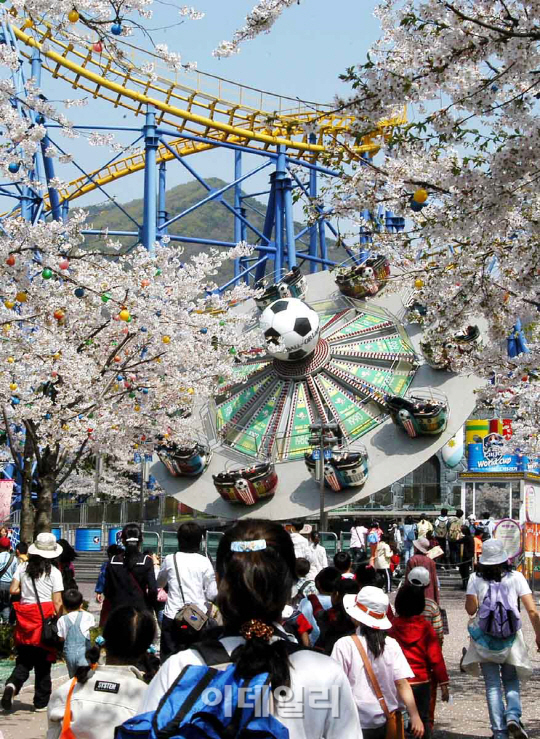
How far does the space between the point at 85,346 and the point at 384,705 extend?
33.2 feet

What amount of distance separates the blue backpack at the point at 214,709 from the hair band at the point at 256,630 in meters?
0.12

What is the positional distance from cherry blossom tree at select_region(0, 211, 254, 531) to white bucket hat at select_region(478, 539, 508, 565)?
4785 mm

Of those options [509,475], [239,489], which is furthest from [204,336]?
[509,475]

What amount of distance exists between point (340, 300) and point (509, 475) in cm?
569

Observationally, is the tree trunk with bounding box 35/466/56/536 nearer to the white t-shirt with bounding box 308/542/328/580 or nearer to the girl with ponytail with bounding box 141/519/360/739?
the white t-shirt with bounding box 308/542/328/580

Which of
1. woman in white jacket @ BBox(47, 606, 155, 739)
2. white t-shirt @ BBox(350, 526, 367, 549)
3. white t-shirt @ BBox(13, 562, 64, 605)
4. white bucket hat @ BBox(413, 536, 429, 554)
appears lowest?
woman in white jacket @ BBox(47, 606, 155, 739)

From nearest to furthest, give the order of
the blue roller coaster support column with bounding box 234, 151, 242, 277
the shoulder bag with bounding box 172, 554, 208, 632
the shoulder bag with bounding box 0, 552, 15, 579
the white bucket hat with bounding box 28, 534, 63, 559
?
the shoulder bag with bounding box 172, 554, 208, 632, the white bucket hat with bounding box 28, 534, 63, 559, the shoulder bag with bounding box 0, 552, 15, 579, the blue roller coaster support column with bounding box 234, 151, 242, 277

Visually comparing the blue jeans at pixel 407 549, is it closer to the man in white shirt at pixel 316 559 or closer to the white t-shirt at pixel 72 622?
the man in white shirt at pixel 316 559

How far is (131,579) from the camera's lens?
922 cm

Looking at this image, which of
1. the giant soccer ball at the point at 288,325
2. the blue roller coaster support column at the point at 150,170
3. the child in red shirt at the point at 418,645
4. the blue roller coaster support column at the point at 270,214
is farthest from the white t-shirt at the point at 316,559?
the blue roller coaster support column at the point at 270,214

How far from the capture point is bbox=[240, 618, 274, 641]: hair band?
2.96m

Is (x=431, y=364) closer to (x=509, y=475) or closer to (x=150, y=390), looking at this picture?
(x=509, y=475)

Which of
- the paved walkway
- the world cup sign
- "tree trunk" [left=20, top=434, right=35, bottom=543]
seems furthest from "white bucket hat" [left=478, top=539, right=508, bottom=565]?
the world cup sign

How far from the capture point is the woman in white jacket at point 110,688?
14.5 feet
